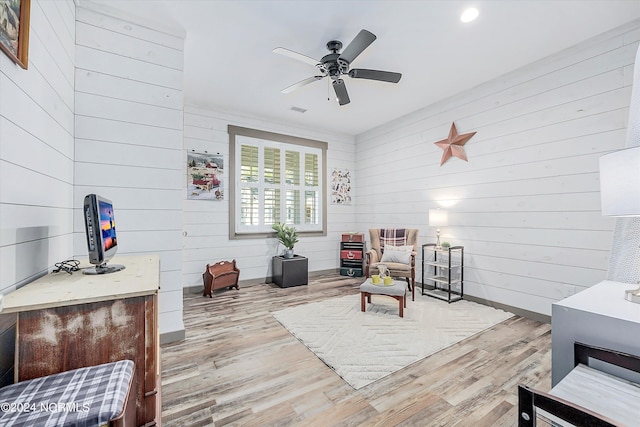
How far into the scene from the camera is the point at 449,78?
3.31 m

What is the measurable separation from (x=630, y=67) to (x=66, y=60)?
4.58m

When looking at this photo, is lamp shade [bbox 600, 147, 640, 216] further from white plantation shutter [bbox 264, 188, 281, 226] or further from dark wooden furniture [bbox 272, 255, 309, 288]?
white plantation shutter [bbox 264, 188, 281, 226]

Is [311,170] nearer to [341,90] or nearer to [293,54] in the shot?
[341,90]

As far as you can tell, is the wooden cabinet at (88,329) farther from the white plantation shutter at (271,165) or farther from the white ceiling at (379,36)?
the white plantation shutter at (271,165)

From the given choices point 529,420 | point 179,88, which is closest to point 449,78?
point 179,88

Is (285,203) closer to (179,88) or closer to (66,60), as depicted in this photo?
(179,88)

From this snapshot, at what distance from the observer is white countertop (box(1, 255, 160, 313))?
1.03 m

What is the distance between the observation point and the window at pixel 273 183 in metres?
4.38

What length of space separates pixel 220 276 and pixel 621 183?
13.2 ft

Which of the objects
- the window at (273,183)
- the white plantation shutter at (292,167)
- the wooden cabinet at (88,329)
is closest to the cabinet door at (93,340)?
the wooden cabinet at (88,329)

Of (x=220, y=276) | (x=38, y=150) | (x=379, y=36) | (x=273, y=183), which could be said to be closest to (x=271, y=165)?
(x=273, y=183)

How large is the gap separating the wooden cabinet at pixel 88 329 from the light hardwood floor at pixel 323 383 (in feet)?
2.00

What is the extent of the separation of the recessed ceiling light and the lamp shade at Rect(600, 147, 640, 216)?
166 centimetres

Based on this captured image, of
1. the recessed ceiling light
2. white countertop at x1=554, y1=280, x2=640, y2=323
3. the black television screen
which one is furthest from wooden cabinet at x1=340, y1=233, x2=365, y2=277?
the black television screen
